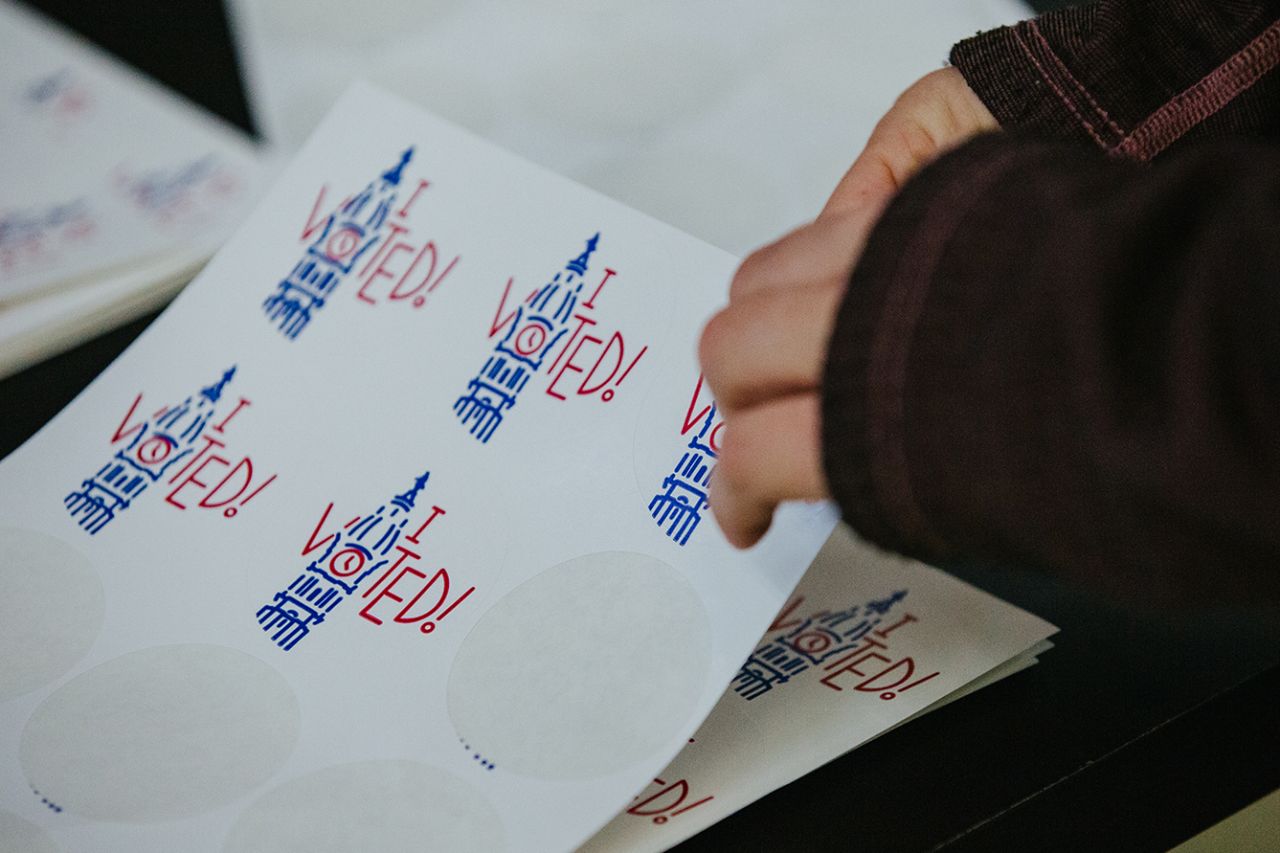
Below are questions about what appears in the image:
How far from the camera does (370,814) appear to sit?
1.39 feet

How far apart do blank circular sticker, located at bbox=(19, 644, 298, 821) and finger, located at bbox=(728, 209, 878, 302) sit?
25 cm

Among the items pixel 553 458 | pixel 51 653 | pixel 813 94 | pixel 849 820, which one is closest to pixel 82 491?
pixel 51 653

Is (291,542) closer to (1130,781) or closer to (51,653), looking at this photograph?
(51,653)

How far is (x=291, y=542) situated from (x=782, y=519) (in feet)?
0.70

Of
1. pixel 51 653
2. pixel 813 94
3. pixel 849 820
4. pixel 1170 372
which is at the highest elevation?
pixel 813 94

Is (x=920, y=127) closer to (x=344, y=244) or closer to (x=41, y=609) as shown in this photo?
(x=344, y=244)

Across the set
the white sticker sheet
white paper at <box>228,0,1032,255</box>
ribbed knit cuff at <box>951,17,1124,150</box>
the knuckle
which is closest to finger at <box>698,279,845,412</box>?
the knuckle

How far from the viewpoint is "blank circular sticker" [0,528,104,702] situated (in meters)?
0.48

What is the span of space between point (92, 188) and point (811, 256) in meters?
0.64

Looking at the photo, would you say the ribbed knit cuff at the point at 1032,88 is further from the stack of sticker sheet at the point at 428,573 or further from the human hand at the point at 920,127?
the stack of sticker sheet at the point at 428,573

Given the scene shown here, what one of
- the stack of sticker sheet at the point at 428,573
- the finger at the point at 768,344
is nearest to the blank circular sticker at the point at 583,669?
the stack of sticker sheet at the point at 428,573

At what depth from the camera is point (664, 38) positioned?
88 cm

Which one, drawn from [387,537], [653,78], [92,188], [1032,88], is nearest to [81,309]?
[92,188]

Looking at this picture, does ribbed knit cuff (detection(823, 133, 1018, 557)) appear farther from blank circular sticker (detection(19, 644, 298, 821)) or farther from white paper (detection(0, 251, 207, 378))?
white paper (detection(0, 251, 207, 378))
